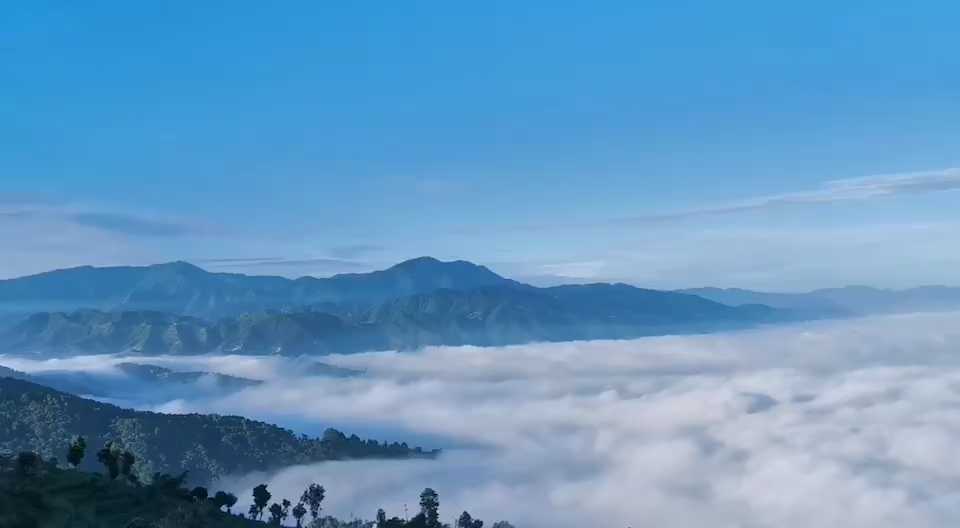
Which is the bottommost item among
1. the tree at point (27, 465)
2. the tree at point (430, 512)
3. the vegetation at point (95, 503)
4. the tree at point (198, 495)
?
the tree at point (430, 512)

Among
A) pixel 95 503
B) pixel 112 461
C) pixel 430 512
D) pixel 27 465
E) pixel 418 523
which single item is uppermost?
pixel 27 465

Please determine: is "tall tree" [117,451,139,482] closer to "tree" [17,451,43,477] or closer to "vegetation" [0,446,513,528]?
"vegetation" [0,446,513,528]

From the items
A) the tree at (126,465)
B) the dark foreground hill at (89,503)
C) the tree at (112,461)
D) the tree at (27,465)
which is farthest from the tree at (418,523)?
the tree at (27,465)

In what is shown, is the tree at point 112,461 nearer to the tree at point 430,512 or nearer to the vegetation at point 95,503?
the vegetation at point 95,503

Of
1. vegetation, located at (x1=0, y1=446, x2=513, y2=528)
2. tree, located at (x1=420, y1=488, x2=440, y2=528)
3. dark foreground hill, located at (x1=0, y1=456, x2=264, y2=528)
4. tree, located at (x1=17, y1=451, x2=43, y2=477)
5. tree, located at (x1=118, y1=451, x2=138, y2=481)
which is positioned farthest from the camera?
tree, located at (x1=118, y1=451, x2=138, y2=481)

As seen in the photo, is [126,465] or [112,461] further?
[126,465]

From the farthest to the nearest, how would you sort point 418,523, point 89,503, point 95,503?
1. point 418,523
2. point 95,503
3. point 89,503

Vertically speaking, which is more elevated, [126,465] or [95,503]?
[126,465]

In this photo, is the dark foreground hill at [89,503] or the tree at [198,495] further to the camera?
the tree at [198,495]

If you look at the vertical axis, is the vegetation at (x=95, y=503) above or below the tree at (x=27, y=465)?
below

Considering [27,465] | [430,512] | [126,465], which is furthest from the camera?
[126,465]

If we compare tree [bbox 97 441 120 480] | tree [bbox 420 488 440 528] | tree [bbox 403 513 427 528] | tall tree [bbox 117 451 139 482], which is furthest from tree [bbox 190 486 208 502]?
tree [bbox 420 488 440 528]

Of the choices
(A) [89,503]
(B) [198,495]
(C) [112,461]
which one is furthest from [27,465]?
(B) [198,495]

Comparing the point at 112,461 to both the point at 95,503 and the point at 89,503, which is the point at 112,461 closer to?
the point at 95,503
